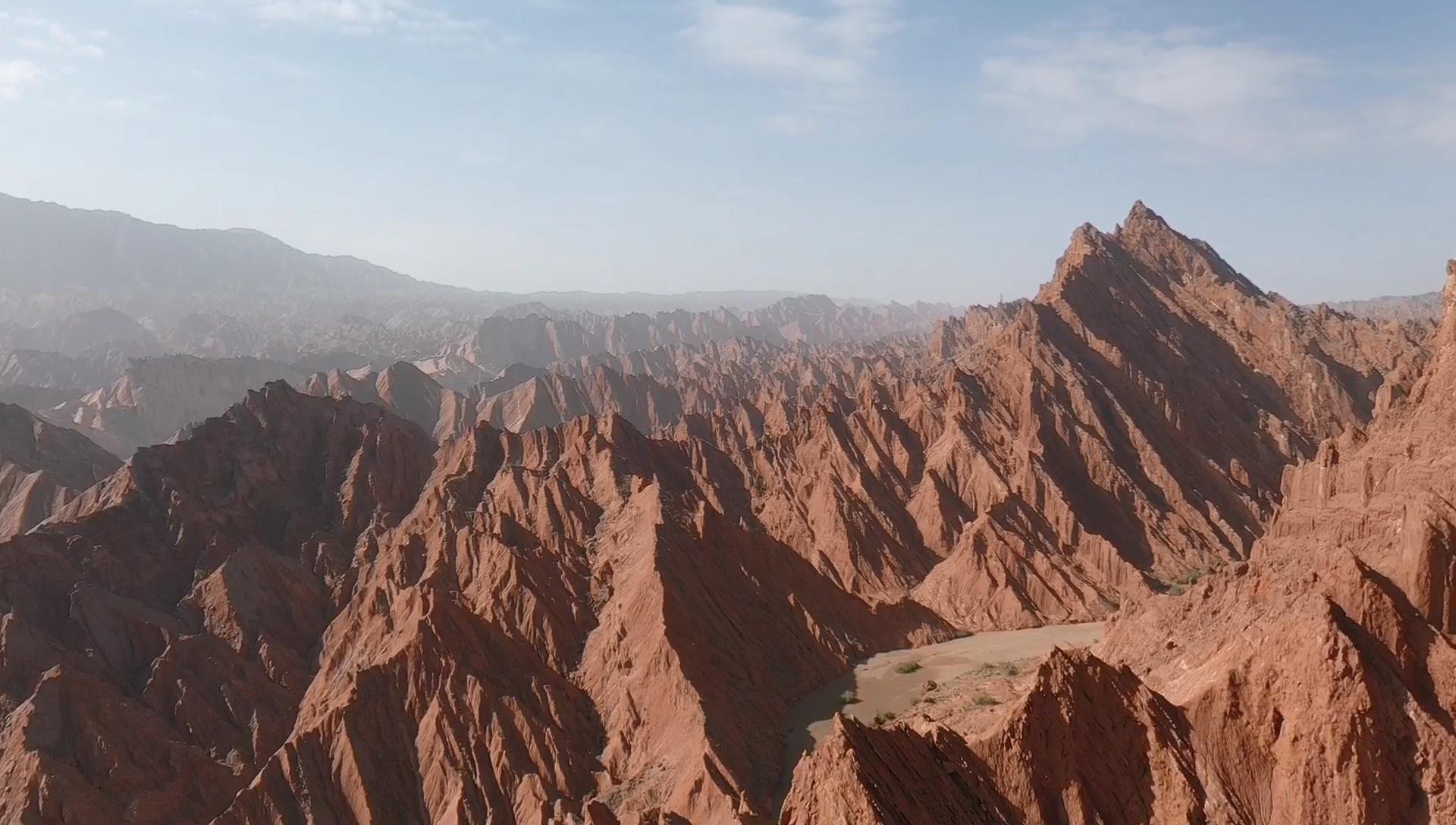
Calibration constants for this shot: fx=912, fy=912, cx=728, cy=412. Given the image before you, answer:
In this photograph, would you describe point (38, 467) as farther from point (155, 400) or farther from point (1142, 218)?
point (1142, 218)

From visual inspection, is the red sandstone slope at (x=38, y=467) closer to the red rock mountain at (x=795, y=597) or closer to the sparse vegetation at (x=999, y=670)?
the red rock mountain at (x=795, y=597)

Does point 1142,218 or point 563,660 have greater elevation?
point 1142,218

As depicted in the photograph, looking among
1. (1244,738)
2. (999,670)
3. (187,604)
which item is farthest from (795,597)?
(187,604)

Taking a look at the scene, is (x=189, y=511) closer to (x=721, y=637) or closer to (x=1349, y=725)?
(x=721, y=637)

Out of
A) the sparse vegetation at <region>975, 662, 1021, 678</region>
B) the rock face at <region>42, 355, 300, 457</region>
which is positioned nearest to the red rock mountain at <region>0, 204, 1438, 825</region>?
the sparse vegetation at <region>975, 662, 1021, 678</region>

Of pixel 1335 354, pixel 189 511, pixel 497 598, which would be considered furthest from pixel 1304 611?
pixel 1335 354
